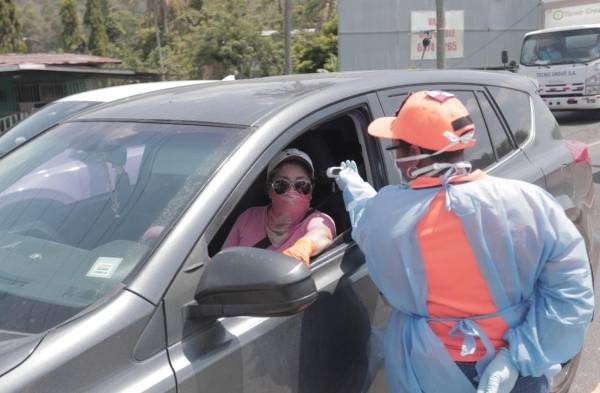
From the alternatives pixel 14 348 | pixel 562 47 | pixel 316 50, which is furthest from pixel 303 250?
pixel 316 50

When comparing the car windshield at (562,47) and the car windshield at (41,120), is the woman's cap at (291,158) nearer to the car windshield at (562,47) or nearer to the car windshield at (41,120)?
the car windshield at (41,120)

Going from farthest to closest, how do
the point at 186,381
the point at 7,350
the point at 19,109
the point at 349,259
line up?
the point at 19,109 < the point at 349,259 < the point at 186,381 < the point at 7,350

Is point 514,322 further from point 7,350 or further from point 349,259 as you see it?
point 7,350

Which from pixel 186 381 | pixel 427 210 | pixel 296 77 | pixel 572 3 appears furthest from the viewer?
pixel 572 3

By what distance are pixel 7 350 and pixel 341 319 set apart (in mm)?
1025

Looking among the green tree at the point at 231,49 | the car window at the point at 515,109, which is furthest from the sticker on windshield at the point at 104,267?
the green tree at the point at 231,49

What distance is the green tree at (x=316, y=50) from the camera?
32.3 meters

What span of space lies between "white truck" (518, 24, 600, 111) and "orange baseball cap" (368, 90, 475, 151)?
1456cm

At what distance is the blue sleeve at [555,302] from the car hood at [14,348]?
1.30 m

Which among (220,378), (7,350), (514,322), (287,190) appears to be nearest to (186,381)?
(220,378)

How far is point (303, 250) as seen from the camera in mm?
2344

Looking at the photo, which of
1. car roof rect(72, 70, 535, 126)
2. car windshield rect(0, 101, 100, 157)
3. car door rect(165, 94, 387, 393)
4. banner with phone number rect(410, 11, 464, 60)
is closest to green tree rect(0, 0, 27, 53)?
banner with phone number rect(410, 11, 464, 60)

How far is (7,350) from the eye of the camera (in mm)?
1579

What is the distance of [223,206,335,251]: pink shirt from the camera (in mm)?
2705
